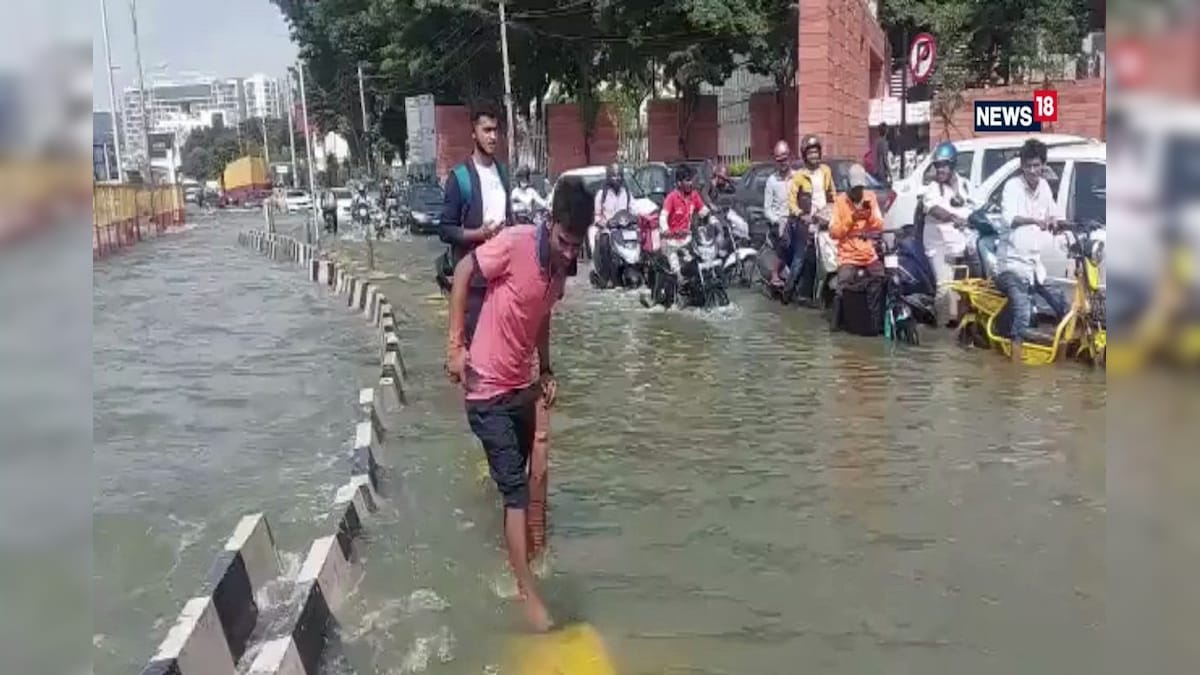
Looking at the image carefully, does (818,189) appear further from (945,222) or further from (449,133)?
(449,133)

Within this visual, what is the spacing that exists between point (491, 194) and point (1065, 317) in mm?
5009

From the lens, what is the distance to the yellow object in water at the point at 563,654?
4305 millimetres

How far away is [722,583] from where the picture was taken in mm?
5086

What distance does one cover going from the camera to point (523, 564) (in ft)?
15.1

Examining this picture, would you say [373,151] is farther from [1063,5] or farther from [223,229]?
[1063,5]

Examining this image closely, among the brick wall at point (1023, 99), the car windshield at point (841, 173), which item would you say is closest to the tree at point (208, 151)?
the brick wall at point (1023, 99)

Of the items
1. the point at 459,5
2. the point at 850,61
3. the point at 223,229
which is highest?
the point at 459,5

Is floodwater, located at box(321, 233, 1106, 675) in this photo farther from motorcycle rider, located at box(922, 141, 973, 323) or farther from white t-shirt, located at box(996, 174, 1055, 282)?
motorcycle rider, located at box(922, 141, 973, 323)

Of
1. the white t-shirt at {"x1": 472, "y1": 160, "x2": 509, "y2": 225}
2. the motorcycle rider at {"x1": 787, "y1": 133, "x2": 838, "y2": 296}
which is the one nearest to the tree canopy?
the motorcycle rider at {"x1": 787, "y1": 133, "x2": 838, "y2": 296}

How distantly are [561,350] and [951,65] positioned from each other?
18.7m

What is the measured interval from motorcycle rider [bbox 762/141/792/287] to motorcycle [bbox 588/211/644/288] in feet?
6.53

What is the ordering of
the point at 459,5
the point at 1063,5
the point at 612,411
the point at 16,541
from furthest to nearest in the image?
the point at 459,5 < the point at 1063,5 < the point at 612,411 < the point at 16,541

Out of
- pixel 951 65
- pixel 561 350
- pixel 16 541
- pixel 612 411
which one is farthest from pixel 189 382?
pixel 951 65

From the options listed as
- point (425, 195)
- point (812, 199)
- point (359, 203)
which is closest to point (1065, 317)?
point (812, 199)
